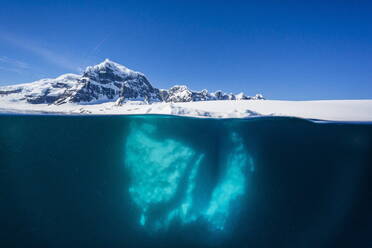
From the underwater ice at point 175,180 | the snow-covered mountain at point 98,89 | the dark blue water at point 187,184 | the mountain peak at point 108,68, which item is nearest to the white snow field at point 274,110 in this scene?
the dark blue water at point 187,184

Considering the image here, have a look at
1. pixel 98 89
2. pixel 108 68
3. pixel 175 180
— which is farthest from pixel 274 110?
pixel 108 68

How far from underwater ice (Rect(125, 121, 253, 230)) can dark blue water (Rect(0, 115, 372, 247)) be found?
5cm

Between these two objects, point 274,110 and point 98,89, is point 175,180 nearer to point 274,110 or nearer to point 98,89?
point 274,110

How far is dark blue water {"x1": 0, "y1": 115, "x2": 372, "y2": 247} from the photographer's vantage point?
9.05 m

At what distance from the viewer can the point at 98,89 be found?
111m

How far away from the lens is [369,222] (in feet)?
31.7

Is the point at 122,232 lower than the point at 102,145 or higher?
lower

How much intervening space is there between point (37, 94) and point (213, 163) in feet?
420

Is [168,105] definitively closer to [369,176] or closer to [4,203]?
[4,203]

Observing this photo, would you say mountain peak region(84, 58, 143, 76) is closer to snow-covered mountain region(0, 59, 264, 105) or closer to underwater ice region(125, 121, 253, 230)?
snow-covered mountain region(0, 59, 264, 105)

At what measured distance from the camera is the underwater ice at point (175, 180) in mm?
8773

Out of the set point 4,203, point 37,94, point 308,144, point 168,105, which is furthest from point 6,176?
point 37,94

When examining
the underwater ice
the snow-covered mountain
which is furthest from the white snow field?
the snow-covered mountain

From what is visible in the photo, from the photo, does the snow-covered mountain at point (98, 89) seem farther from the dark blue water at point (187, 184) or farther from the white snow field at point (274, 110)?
the white snow field at point (274, 110)
